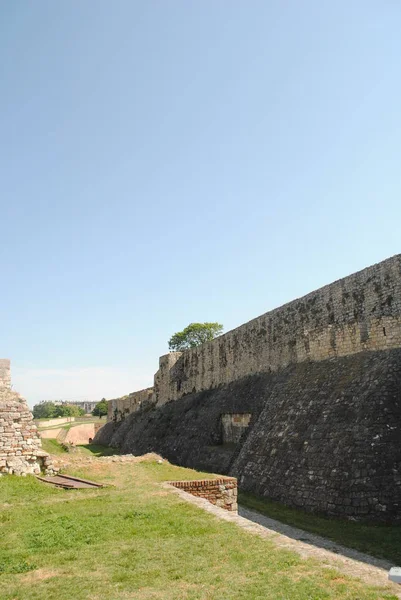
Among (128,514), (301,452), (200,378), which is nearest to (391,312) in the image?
(301,452)

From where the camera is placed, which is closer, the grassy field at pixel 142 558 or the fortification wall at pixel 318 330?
the grassy field at pixel 142 558

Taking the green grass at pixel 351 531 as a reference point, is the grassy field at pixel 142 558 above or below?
above

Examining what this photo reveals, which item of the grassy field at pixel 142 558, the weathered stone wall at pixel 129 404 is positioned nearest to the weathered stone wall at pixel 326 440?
the grassy field at pixel 142 558

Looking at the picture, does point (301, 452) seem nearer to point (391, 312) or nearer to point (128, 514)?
point (391, 312)

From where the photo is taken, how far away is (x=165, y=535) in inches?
277

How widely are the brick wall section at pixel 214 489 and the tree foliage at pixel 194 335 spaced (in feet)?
186

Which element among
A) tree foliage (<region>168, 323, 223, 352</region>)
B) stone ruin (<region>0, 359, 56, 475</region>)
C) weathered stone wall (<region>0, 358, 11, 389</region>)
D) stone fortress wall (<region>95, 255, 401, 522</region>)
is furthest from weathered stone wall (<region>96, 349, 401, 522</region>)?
tree foliage (<region>168, 323, 223, 352</region>)

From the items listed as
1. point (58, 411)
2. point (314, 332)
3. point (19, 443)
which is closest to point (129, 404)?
point (314, 332)

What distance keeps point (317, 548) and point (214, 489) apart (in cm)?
431

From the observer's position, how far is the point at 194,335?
70.4 m

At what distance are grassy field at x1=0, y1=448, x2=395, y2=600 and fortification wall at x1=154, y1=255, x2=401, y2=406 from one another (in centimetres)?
946

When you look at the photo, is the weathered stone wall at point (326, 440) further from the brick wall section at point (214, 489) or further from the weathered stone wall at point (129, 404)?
the weathered stone wall at point (129, 404)

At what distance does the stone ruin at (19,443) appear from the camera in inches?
454

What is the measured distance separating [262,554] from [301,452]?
8653 mm
